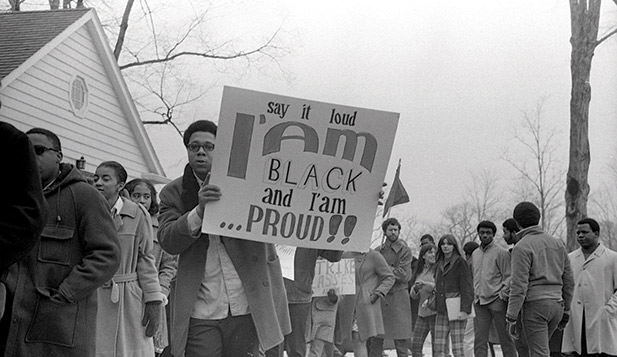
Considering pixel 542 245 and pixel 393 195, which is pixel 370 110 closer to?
pixel 393 195

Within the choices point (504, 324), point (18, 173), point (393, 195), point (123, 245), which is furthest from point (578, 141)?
point (18, 173)

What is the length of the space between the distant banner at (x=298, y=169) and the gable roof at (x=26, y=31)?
41.4 feet

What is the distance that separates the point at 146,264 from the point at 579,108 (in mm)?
10751

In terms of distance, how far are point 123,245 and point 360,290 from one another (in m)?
5.25

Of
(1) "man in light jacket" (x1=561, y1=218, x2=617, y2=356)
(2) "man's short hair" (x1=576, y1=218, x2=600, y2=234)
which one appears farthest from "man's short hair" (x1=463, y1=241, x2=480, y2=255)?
(2) "man's short hair" (x1=576, y1=218, x2=600, y2=234)

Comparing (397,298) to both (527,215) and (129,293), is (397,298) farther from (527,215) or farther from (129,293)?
(129,293)

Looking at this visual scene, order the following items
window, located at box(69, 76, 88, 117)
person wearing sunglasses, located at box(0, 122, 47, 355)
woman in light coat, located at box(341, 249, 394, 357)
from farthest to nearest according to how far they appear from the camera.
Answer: window, located at box(69, 76, 88, 117)
woman in light coat, located at box(341, 249, 394, 357)
person wearing sunglasses, located at box(0, 122, 47, 355)

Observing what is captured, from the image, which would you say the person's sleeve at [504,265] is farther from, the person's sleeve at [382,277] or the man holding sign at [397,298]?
the man holding sign at [397,298]

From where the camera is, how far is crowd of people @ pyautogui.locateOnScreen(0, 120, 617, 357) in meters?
4.00

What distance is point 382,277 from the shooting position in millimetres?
10781

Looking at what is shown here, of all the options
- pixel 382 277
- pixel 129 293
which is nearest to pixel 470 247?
pixel 382 277

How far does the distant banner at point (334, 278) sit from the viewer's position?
9.57m

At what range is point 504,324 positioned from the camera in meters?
10.4

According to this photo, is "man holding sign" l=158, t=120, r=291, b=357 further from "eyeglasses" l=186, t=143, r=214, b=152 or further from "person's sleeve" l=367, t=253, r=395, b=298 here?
"person's sleeve" l=367, t=253, r=395, b=298
